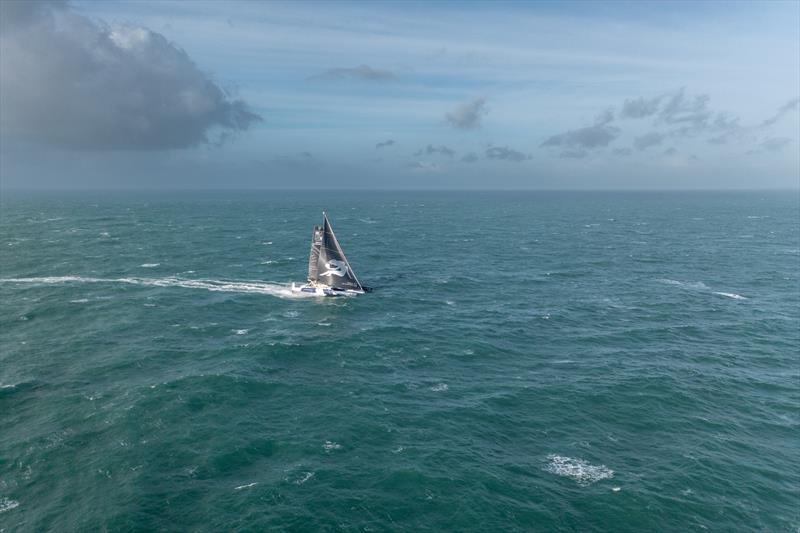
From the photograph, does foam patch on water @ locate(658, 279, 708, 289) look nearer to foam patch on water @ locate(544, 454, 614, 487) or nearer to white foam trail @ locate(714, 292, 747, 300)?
white foam trail @ locate(714, 292, 747, 300)

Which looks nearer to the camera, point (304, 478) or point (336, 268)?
point (304, 478)

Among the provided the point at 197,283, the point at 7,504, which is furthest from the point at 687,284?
the point at 7,504

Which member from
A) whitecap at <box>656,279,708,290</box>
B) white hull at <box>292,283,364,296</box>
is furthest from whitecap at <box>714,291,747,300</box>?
white hull at <box>292,283,364,296</box>

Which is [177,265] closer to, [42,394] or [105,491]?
[42,394]

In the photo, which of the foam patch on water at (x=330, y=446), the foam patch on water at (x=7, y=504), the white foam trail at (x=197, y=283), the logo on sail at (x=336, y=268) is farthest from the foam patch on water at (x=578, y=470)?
the white foam trail at (x=197, y=283)

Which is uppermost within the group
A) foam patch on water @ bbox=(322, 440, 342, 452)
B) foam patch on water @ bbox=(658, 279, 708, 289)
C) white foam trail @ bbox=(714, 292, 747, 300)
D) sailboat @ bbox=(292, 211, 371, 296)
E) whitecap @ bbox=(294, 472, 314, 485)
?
A: sailboat @ bbox=(292, 211, 371, 296)

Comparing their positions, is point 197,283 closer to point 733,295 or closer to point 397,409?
point 397,409
